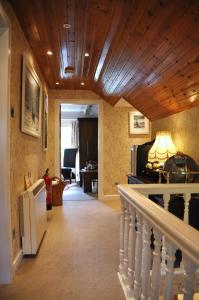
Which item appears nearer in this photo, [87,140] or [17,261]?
[17,261]

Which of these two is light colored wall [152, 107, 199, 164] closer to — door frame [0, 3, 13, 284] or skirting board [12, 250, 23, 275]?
door frame [0, 3, 13, 284]

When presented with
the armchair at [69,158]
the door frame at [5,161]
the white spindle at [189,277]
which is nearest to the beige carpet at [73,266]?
the door frame at [5,161]

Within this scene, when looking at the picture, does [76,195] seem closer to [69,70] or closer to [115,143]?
[115,143]

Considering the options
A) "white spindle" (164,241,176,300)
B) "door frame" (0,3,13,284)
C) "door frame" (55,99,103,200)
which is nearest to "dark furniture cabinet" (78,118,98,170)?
"door frame" (55,99,103,200)

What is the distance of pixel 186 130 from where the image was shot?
3068 mm

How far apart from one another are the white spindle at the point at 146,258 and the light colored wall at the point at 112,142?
3932 millimetres

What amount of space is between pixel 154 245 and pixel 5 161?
135cm

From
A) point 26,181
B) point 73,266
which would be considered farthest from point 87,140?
point 73,266

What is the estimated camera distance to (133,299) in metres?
1.66

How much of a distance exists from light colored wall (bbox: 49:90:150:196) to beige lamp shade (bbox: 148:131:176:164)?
2040 mm

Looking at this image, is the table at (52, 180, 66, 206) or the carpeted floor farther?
the carpeted floor

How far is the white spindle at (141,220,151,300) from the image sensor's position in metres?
1.36

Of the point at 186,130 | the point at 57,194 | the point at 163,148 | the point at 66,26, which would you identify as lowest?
the point at 57,194

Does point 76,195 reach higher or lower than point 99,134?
lower
